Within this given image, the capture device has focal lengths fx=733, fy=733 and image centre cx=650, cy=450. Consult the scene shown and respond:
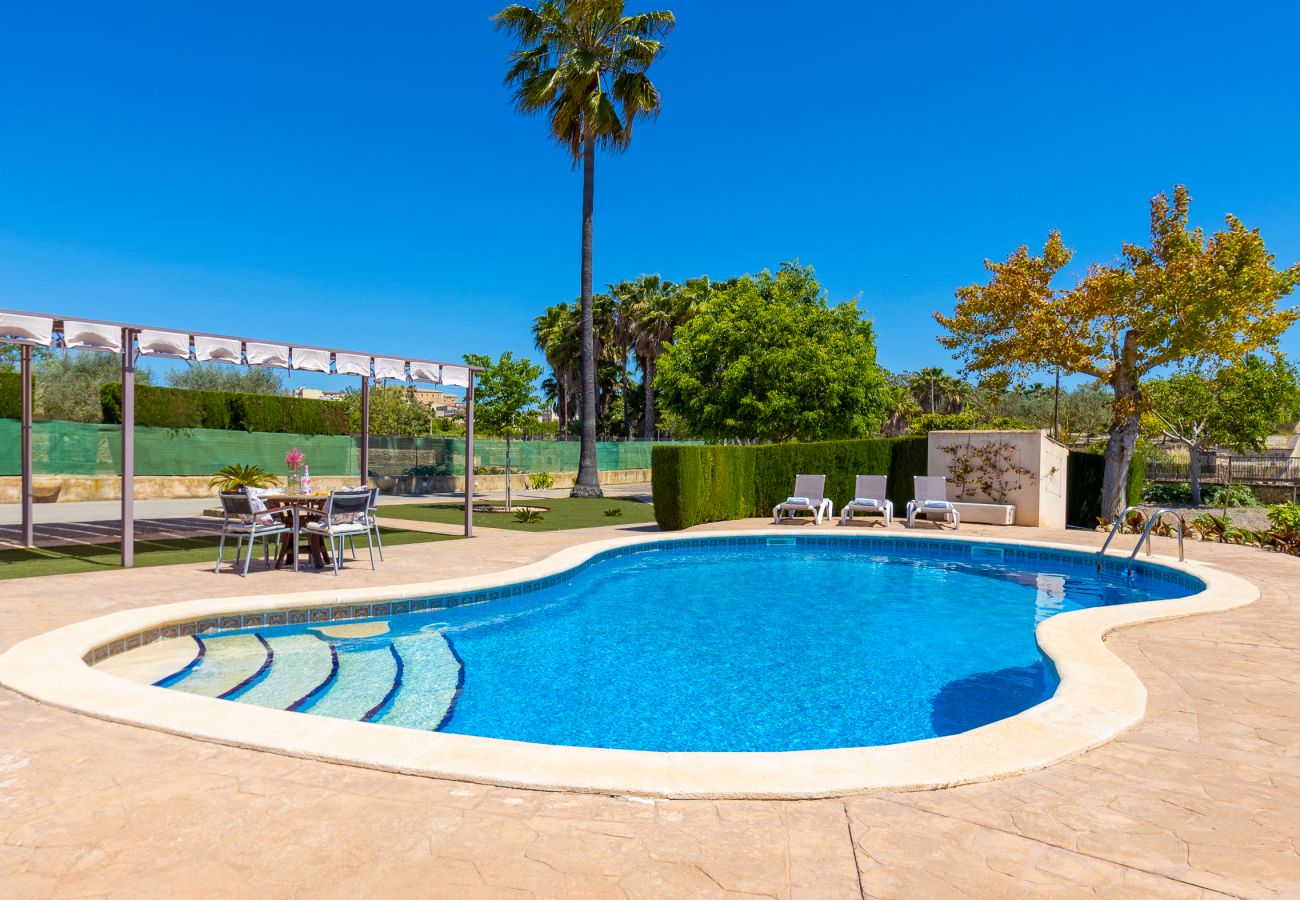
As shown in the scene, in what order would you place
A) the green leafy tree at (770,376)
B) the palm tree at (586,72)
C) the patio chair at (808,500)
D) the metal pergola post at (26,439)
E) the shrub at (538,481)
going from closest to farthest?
the metal pergola post at (26,439)
the patio chair at (808,500)
the palm tree at (586,72)
the green leafy tree at (770,376)
the shrub at (538,481)

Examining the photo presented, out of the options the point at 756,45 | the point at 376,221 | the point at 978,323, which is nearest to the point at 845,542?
the point at 978,323

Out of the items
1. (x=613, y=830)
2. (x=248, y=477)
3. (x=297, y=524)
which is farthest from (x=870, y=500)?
(x=248, y=477)

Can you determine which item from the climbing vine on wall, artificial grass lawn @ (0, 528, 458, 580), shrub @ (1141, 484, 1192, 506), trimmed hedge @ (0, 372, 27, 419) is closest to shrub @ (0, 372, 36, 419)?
trimmed hedge @ (0, 372, 27, 419)

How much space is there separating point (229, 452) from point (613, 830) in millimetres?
23780

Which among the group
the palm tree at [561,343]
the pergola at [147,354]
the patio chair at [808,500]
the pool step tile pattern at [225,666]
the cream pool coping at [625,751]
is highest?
the palm tree at [561,343]

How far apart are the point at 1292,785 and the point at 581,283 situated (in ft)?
68.2

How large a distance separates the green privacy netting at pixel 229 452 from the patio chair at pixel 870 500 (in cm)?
1538

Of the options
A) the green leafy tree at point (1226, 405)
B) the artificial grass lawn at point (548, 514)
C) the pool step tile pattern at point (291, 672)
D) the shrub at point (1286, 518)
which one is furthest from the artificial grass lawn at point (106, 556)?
the green leafy tree at point (1226, 405)

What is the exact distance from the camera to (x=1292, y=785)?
3.11 m

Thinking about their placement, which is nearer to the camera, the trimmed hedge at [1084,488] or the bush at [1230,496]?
the trimmed hedge at [1084,488]

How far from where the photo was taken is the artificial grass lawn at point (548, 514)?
1536 centimetres

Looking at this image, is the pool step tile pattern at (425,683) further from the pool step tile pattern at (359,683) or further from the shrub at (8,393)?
the shrub at (8,393)

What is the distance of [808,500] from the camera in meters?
15.7

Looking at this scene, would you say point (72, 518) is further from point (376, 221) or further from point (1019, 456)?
point (376, 221)
